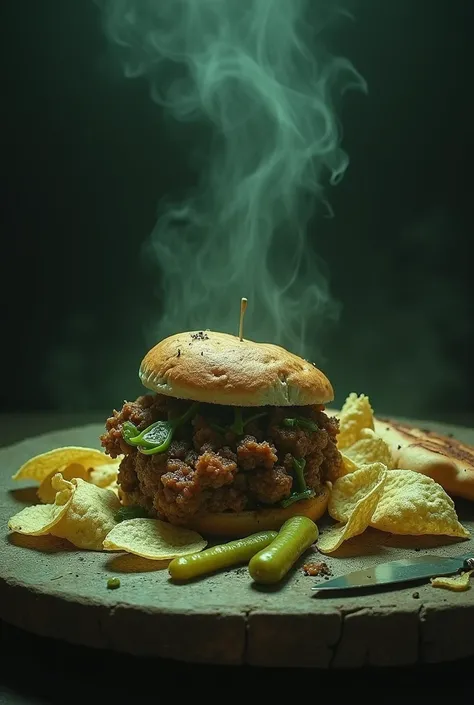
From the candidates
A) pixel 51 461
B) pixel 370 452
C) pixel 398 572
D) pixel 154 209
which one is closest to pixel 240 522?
pixel 398 572

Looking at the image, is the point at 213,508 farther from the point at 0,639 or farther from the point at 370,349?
the point at 370,349

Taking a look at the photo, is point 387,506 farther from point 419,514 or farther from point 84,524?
point 84,524

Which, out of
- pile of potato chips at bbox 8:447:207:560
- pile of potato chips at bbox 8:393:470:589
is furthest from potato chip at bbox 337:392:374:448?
pile of potato chips at bbox 8:447:207:560

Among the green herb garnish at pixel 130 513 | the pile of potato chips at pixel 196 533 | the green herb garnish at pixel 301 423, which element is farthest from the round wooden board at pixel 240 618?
the green herb garnish at pixel 301 423

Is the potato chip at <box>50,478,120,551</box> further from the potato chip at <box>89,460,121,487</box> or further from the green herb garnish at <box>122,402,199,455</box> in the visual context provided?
the potato chip at <box>89,460,121,487</box>

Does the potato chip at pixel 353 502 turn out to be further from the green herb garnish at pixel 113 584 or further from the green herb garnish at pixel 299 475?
the green herb garnish at pixel 113 584

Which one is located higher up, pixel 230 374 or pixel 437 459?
pixel 230 374
